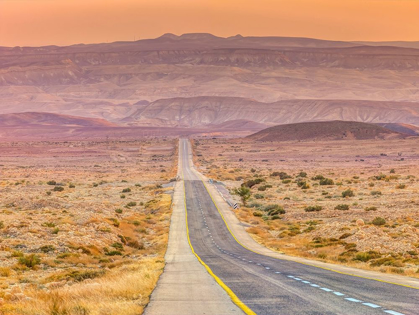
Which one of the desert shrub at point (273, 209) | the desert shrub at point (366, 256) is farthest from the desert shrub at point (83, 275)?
the desert shrub at point (273, 209)

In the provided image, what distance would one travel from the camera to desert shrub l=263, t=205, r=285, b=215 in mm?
55375

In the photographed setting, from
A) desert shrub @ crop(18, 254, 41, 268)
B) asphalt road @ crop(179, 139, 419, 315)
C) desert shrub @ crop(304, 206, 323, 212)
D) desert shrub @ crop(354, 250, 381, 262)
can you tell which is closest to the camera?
asphalt road @ crop(179, 139, 419, 315)

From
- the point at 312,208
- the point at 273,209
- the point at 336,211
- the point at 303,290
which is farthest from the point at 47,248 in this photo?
the point at 273,209

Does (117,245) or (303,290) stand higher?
(303,290)

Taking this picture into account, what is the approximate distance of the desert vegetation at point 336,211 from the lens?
30.1 meters

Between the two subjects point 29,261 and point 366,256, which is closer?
point 29,261

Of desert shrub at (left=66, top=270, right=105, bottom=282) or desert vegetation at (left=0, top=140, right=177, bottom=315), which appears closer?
desert vegetation at (left=0, top=140, right=177, bottom=315)

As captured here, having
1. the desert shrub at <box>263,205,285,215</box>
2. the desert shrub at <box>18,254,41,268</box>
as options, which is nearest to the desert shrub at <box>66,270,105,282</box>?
the desert shrub at <box>18,254,41,268</box>

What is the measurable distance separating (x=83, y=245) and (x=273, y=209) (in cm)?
2790

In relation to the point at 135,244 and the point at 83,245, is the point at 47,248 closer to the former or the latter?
the point at 83,245

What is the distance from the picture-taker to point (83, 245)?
3366cm

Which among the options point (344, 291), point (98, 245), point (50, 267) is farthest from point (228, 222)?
point (344, 291)

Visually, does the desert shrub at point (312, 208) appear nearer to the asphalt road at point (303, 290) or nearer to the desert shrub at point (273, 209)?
the desert shrub at point (273, 209)

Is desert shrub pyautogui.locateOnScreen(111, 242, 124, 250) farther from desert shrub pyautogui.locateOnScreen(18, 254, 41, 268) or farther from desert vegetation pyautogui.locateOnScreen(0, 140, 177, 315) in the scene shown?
desert shrub pyautogui.locateOnScreen(18, 254, 41, 268)
